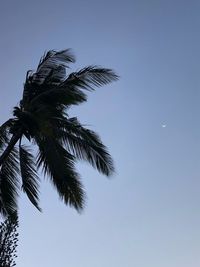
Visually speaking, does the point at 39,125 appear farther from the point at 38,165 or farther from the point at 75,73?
the point at 75,73

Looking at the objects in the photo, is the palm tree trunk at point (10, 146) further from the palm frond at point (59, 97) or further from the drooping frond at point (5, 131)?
the palm frond at point (59, 97)

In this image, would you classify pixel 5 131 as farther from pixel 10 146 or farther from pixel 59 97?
pixel 59 97

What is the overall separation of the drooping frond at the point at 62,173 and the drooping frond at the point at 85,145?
441mm

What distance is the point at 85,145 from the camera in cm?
1534

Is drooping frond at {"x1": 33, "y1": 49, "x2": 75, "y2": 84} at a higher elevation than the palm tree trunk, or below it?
higher

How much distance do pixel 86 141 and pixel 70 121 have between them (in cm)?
90

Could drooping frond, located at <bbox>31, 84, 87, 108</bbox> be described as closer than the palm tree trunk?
No

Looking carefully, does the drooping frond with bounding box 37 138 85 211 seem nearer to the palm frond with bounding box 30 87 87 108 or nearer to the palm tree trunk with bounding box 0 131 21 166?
the palm tree trunk with bounding box 0 131 21 166

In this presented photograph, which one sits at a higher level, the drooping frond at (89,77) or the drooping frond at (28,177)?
the drooping frond at (89,77)

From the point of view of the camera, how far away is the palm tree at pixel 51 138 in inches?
576

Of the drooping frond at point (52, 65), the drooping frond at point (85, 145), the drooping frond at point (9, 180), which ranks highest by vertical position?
the drooping frond at point (52, 65)

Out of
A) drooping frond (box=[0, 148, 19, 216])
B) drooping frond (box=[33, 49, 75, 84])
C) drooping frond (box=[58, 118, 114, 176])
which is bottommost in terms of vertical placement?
drooping frond (box=[0, 148, 19, 216])

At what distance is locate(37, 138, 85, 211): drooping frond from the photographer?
47.9 feet

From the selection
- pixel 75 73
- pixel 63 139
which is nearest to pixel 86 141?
pixel 63 139
